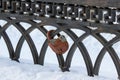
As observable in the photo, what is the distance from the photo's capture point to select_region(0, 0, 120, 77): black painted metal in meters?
2.60

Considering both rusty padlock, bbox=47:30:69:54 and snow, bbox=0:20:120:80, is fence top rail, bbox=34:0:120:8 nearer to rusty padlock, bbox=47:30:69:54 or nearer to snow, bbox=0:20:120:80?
rusty padlock, bbox=47:30:69:54

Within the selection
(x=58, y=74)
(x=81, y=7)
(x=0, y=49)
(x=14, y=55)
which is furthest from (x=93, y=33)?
(x=0, y=49)

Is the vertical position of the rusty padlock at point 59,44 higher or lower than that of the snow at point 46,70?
higher

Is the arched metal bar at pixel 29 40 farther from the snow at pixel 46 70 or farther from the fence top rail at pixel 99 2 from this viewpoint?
the fence top rail at pixel 99 2

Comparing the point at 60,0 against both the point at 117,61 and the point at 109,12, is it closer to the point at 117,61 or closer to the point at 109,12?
the point at 109,12

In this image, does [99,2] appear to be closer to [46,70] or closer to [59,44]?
[59,44]

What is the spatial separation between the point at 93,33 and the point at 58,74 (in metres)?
0.44

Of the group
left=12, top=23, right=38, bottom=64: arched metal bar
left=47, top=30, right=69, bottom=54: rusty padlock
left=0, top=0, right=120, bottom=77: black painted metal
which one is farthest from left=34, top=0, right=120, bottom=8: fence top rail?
left=12, top=23, right=38, bottom=64: arched metal bar

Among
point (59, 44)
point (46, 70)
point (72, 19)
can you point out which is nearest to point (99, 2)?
point (72, 19)

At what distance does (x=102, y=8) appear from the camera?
8.60ft

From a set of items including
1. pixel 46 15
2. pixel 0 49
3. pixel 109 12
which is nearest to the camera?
pixel 109 12

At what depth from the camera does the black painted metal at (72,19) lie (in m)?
2.60

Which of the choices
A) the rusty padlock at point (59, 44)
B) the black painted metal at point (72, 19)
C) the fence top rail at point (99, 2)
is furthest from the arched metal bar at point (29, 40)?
the fence top rail at point (99, 2)

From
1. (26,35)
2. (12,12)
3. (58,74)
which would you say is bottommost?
(58,74)
